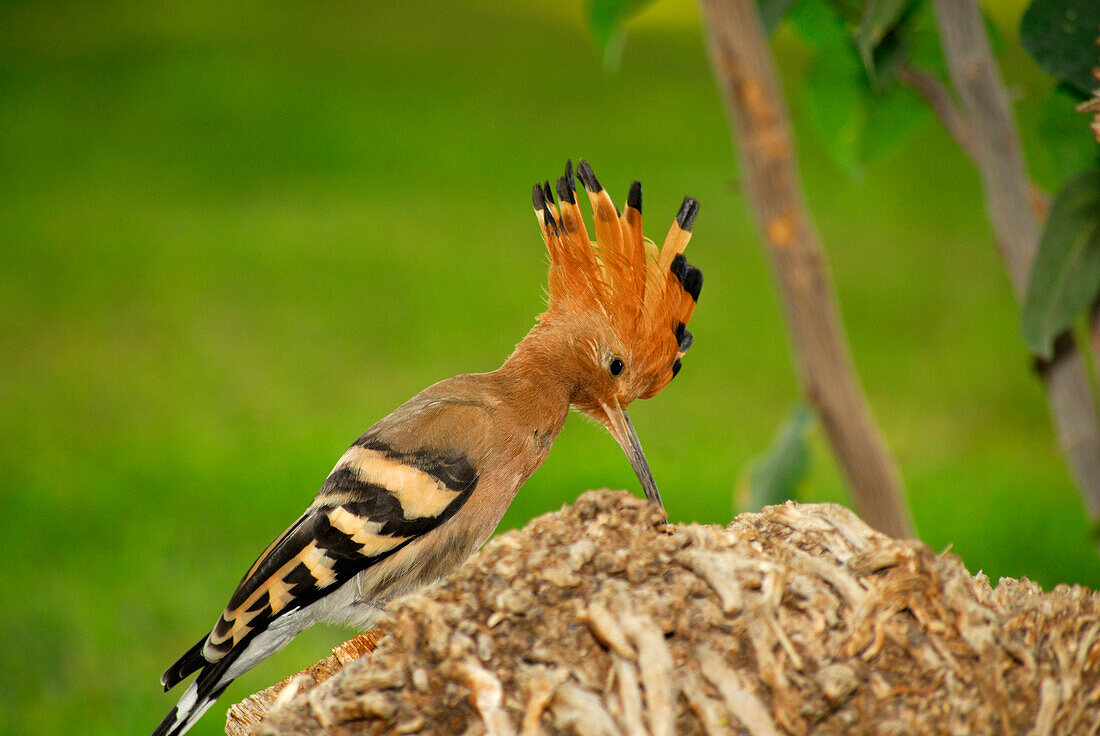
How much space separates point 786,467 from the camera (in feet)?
5.43

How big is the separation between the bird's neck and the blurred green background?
60cm

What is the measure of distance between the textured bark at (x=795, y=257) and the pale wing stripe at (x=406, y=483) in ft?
2.49

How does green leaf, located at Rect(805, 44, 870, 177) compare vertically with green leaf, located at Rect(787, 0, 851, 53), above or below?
below

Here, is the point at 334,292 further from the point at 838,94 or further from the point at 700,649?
the point at 700,649

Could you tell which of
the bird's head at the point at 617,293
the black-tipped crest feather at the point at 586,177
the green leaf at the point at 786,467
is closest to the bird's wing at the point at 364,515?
the bird's head at the point at 617,293

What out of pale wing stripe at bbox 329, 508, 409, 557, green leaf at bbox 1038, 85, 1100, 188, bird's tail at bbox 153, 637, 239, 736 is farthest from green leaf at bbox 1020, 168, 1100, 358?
bird's tail at bbox 153, 637, 239, 736

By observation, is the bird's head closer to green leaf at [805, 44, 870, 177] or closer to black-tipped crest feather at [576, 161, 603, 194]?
black-tipped crest feather at [576, 161, 603, 194]

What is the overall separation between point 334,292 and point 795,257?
8.33 feet

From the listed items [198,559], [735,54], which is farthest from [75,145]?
[735,54]

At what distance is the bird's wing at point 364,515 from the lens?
112 cm

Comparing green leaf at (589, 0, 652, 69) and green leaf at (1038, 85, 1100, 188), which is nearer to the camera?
green leaf at (1038, 85, 1100, 188)

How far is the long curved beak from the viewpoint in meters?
1.28

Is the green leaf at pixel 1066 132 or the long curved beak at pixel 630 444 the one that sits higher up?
the green leaf at pixel 1066 132

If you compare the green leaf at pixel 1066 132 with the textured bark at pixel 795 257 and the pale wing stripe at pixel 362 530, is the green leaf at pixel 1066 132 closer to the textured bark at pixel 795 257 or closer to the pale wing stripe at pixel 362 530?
the textured bark at pixel 795 257
